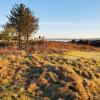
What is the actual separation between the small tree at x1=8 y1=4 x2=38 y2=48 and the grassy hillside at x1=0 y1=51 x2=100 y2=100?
1439 inches

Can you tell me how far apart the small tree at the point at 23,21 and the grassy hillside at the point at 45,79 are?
36561mm

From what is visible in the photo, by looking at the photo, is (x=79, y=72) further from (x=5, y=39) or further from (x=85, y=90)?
(x=5, y=39)

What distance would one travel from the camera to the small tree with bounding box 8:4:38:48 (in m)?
54.0

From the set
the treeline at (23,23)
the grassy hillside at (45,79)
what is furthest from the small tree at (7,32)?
the grassy hillside at (45,79)

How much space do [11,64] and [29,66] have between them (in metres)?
0.94

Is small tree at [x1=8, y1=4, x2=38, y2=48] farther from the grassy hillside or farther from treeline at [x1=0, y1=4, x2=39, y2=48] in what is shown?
the grassy hillside

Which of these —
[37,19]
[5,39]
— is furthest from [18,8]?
[5,39]

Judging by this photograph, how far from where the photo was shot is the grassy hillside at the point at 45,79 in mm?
13703

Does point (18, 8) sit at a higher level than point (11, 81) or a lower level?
higher

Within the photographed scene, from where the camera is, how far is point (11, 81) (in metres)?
14.4

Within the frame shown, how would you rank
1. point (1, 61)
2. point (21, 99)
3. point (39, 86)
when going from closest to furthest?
point (21, 99), point (39, 86), point (1, 61)

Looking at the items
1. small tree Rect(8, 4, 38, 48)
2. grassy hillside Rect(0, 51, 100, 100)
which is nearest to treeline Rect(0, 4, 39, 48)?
small tree Rect(8, 4, 38, 48)

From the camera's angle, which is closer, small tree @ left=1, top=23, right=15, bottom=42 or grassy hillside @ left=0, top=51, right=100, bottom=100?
grassy hillside @ left=0, top=51, right=100, bottom=100

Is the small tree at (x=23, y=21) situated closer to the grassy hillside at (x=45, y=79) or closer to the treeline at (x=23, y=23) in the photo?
the treeline at (x=23, y=23)
